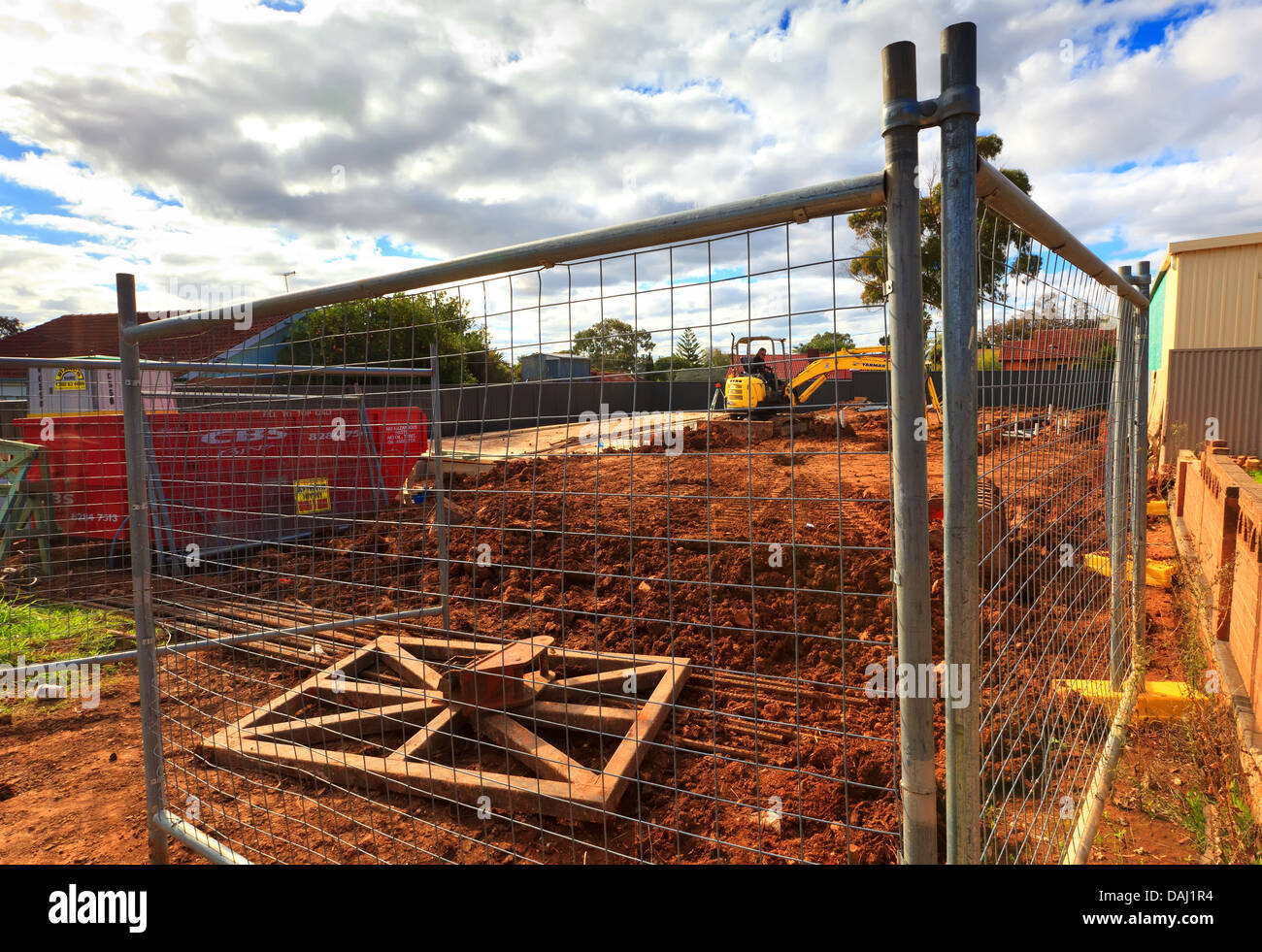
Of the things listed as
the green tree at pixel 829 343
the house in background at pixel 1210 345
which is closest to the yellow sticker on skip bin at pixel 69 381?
the green tree at pixel 829 343

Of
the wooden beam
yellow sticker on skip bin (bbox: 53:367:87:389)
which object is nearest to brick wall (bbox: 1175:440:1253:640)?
the wooden beam

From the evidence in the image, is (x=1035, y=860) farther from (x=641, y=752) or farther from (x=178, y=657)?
(x=178, y=657)

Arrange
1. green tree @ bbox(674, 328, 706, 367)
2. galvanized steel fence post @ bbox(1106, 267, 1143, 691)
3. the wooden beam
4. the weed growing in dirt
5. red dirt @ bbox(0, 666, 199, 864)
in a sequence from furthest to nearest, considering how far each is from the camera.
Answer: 1. galvanized steel fence post @ bbox(1106, 267, 1143, 691)
2. red dirt @ bbox(0, 666, 199, 864)
3. the wooden beam
4. the weed growing in dirt
5. green tree @ bbox(674, 328, 706, 367)

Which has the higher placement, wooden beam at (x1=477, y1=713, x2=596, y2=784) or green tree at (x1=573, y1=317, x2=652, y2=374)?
green tree at (x1=573, y1=317, x2=652, y2=374)

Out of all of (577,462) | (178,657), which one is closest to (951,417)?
(178,657)

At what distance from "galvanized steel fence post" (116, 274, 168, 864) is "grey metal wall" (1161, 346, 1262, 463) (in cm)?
1479

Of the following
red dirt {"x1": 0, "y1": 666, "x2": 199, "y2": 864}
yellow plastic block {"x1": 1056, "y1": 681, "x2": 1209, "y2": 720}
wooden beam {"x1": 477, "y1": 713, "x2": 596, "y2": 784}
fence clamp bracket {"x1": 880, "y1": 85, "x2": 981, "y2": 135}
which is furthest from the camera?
yellow plastic block {"x1": 1056, "y1": 681, "x2": 1209, "y2": 720}

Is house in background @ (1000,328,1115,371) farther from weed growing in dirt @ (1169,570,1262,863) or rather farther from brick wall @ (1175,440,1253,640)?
weed growing in dirt @ (1169,570,1262,863)

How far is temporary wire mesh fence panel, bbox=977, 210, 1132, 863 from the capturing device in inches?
71.5

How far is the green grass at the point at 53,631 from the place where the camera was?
5512 mm

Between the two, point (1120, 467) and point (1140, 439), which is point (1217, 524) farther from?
point (1120, 467)

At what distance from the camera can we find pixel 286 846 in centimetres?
299

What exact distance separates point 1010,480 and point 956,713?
1.07 metres

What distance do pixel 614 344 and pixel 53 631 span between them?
652 cm
